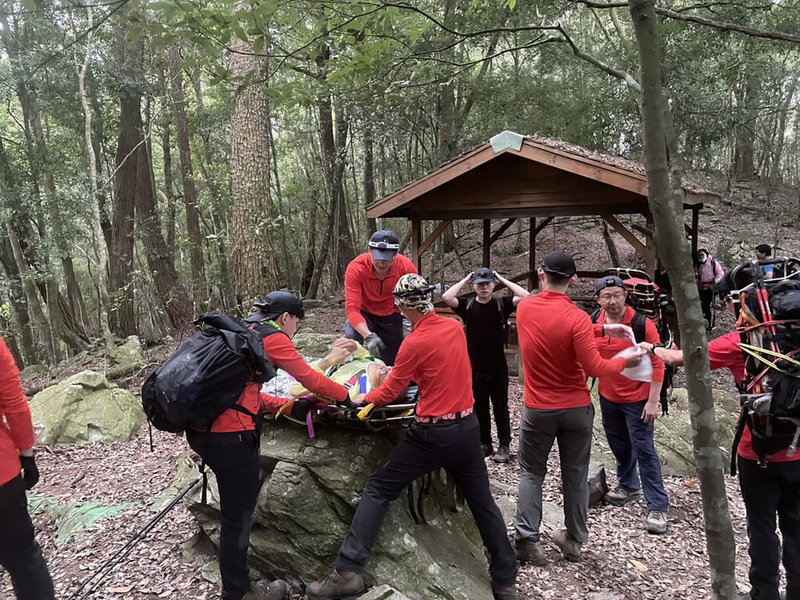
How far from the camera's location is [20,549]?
266 cm

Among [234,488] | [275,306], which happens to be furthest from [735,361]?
[234,488]

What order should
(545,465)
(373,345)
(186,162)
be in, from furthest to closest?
1. (186,162)
2. (373,345)
3. (545,465)

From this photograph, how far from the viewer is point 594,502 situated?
448 centimetres

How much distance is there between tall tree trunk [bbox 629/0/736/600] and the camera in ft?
5.93

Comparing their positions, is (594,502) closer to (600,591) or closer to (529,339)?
(600,591)

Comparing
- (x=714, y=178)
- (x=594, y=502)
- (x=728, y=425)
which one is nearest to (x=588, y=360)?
(x=594, y=502)

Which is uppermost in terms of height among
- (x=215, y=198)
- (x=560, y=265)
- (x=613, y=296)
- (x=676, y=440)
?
(x=215, y=198)

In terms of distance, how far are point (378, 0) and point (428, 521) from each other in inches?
133

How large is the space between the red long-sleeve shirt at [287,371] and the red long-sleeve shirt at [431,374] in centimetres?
27

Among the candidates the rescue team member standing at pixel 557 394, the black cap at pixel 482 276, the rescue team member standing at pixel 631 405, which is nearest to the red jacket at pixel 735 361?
the rescue team member standing at pixel 557 394

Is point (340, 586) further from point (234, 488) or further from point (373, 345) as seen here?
point (373, 345)

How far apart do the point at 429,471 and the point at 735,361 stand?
5.97 feet

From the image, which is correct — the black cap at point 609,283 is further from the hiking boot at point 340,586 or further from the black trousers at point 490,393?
the hiking boot at point 340,586

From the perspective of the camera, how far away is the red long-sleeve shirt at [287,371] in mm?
2768
